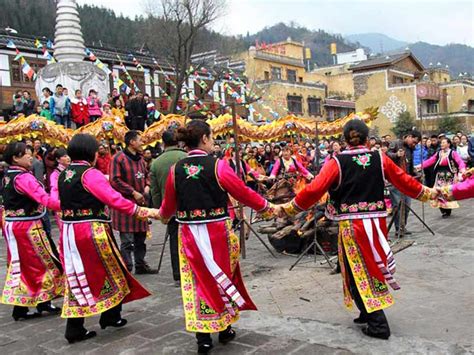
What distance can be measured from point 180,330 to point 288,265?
102 inches

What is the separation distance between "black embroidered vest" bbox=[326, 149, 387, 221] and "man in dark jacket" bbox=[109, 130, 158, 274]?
2953mm

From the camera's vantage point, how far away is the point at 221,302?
392 centimetres

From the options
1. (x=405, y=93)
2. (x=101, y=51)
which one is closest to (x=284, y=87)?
(x=405, y=93)

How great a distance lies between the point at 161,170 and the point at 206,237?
235cm

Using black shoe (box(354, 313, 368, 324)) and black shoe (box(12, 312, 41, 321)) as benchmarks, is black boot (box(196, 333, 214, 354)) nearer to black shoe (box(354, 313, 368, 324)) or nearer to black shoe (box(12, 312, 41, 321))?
black shoe (box(354, 313, 368, 324))

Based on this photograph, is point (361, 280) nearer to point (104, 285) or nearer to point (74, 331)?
point (104, 285)

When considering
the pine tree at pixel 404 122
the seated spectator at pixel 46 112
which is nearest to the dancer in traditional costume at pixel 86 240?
the seated spectator at pixel 46 112

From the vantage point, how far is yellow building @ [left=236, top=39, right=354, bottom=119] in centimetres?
3722

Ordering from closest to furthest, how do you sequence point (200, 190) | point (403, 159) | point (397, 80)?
point (200, 190), point (403, 159), point (397, 80)

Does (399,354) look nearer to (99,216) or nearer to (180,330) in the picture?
(180,330)

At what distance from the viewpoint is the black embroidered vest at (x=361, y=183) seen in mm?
4055

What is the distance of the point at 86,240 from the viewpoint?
14.3 feet

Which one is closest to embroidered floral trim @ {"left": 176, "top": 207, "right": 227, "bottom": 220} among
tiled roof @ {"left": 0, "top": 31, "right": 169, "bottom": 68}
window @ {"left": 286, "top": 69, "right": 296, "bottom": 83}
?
tiled roof @ {"left": 0, "top": 31, "right": 169, "bottom": 68}

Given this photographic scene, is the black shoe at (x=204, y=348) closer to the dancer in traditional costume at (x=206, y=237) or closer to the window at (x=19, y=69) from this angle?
the dancer in traditional costume at (x=206, y=237)
